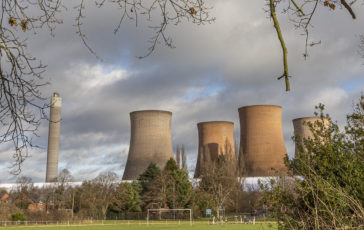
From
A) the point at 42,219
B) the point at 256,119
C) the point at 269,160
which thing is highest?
the point at 256,119

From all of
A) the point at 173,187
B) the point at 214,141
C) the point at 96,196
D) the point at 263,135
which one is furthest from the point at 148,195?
the point at 263,135

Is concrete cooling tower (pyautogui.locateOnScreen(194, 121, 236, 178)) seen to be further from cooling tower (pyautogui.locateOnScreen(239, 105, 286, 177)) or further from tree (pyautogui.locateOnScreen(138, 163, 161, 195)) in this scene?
tree (pyautogui.locateOnScreen(138, 163, 161, 195))

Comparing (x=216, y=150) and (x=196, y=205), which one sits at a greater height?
(x=216, y=150)

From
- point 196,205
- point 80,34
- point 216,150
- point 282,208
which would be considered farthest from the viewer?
point 216,150

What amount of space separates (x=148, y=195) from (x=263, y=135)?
12119 millimetres

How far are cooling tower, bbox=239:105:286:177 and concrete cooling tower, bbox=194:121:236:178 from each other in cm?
457

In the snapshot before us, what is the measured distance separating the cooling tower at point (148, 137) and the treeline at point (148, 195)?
2834 millimetres

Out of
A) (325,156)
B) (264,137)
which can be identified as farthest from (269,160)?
(325,156)

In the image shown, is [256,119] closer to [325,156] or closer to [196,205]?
[196,205]

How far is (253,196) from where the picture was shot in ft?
129

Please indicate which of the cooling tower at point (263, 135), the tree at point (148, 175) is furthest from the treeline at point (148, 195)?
the cooling tower at point (263, 135)

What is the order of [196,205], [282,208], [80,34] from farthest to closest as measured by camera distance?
[196,205] → [282,208] → [80,34]

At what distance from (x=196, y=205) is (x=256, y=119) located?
31.1ft

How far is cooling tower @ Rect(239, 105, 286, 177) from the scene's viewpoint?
31.7 m
